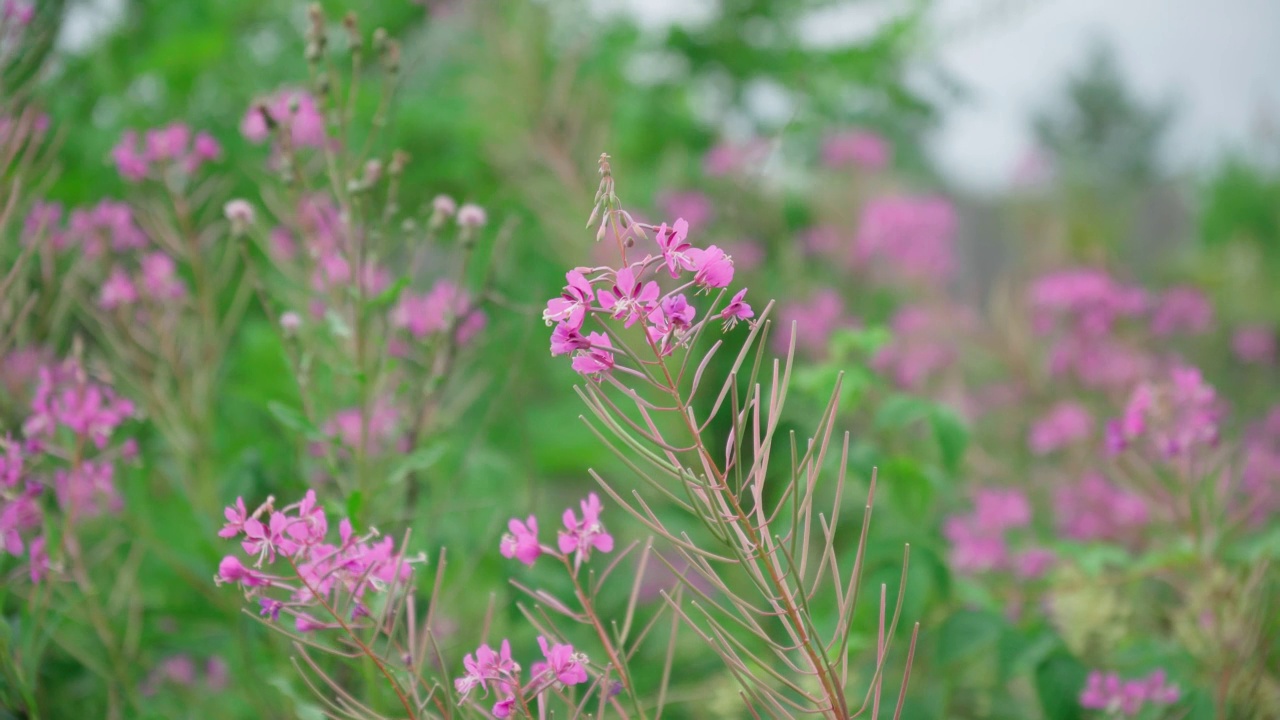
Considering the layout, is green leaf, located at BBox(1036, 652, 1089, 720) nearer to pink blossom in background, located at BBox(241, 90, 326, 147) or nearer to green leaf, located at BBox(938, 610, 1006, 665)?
green leaf, located at BBox(938, 610, 1006, 665)

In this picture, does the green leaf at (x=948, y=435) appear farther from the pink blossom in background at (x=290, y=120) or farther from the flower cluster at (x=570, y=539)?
the pink blossom in background at (x=290, y=120)

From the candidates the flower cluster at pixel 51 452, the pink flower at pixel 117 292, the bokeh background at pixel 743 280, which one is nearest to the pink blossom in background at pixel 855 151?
the bokeh background at pixel 743 280

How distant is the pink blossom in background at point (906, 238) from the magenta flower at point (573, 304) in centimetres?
→ 214

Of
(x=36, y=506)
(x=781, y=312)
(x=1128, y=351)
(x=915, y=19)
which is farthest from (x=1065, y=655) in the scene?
(x=915, y=19)

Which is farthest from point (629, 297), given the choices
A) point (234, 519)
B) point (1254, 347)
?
point (1254, 347)

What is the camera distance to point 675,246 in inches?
23.9

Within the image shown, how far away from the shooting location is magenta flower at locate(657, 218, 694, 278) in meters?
0.60

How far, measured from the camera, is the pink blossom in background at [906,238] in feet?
8.61

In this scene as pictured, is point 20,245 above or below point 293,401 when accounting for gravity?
above

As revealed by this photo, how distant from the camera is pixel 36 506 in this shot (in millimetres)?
995

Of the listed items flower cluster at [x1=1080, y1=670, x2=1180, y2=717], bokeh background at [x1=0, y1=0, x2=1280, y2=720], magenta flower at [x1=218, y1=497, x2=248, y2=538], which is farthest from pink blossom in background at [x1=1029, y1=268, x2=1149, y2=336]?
magenta flower at [x1=218, y1=497, x2=248, y2=538]

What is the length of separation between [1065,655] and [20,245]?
1626 millimetres

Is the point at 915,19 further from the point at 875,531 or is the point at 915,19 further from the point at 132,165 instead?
the point at 132,165

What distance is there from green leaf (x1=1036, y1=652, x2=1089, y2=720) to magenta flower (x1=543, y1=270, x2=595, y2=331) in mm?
854
